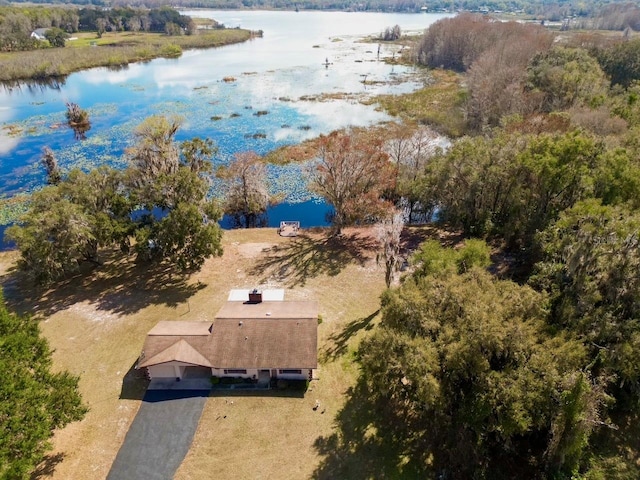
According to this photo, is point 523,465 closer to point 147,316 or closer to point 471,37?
point 147,316

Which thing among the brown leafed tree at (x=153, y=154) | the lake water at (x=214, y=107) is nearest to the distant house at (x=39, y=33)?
the lake water at (x=214, y=107)

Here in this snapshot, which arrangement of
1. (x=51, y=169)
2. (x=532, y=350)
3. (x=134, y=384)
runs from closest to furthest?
(x=532, y=350), (x=134, y=384), (x=51, y=169)

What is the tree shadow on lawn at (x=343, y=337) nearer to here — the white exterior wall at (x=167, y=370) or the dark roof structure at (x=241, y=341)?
the dark roof structure at (x=241, y=341)

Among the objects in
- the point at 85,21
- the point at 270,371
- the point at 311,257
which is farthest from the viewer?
the point at 85,21

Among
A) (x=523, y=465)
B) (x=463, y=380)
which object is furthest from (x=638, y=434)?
(x=463, y=380)

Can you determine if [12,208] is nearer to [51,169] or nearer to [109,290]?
[51,169]

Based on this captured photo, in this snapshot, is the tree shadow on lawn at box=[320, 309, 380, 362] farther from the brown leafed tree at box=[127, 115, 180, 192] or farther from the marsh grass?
the marsh grass

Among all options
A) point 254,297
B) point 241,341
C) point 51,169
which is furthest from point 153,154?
point 51,169
